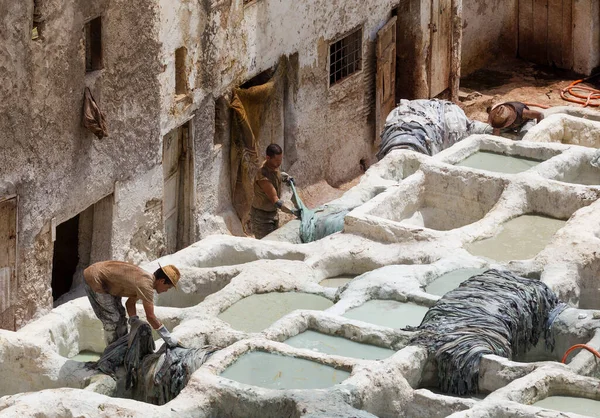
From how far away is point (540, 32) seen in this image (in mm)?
30188

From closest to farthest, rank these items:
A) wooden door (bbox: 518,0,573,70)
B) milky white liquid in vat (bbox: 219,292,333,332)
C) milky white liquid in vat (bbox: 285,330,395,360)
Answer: milky white liquid in vat (bbox: 285,330,395,360) < milky white liquid in vat (bbox: 219,292,333,332) < wooden door (bbox: 518,0,573,70)

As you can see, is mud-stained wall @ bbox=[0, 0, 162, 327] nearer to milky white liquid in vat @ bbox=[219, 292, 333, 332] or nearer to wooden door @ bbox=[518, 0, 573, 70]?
milky white liquid in vat @ bbox=[219, 292, 333, 332]

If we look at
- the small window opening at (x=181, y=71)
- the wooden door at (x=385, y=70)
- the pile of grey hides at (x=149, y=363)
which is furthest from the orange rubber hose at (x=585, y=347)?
the wooden door at (x=385, y=70)

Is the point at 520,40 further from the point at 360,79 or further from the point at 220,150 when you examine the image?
the point at 220,150

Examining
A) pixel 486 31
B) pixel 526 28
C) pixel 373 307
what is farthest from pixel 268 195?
pixel 526 28

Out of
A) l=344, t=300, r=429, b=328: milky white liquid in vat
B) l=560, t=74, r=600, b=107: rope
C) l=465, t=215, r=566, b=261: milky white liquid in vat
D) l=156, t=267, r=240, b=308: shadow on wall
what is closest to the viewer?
l=344, t=300, r=429, b=328: milky white liquid in vat

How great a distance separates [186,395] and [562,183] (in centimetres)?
621

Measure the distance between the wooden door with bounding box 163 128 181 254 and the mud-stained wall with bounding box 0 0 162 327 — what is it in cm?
55

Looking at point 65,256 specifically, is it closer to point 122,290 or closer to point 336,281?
point 336,281

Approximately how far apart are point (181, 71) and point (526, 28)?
11.1 metres

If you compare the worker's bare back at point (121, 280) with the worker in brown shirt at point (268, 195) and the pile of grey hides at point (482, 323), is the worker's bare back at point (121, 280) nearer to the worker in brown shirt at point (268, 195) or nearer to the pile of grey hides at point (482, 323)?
the pile of grey hides at point (482, 323)

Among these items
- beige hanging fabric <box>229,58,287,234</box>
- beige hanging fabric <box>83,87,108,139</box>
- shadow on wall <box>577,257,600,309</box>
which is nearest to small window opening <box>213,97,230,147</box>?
beige hanging fabric <box>229,58,287,234</box>

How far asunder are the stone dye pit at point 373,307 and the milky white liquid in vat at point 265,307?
0.06ft

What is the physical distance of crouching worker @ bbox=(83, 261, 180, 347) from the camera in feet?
49.8
